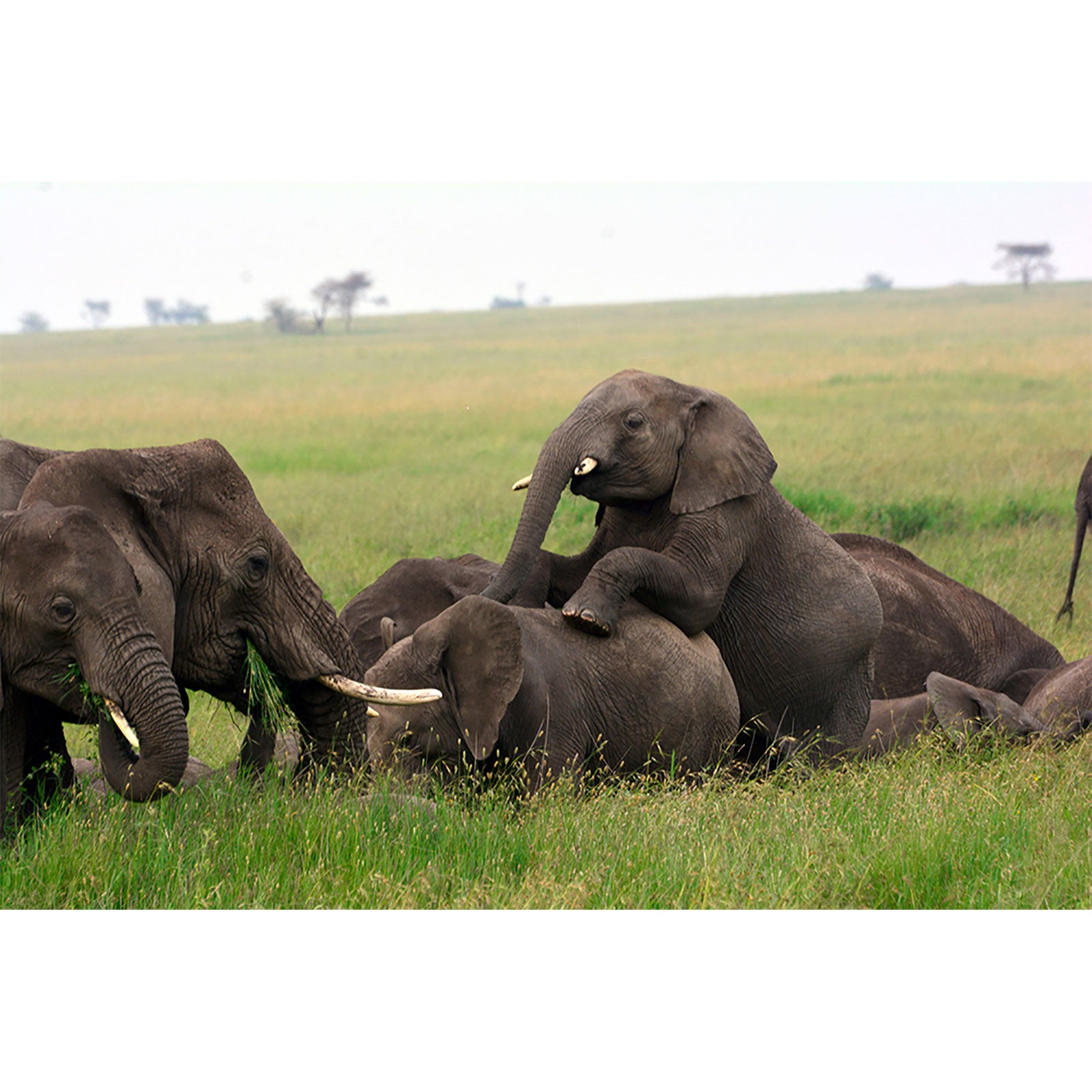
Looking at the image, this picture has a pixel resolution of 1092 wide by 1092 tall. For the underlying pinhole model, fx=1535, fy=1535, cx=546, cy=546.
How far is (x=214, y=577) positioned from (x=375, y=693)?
0.69m

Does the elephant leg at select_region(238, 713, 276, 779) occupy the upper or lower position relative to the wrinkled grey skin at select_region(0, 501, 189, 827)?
lower

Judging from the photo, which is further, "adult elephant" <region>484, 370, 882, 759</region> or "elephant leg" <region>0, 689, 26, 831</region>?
"adult elephant" <region>484, 370, 882, 759</region>

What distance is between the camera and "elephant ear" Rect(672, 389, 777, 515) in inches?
252

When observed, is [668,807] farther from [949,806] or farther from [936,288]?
[936,288]

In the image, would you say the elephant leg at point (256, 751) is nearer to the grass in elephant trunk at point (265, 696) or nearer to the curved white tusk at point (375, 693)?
the grass in elephant trunk at point (265, 696)

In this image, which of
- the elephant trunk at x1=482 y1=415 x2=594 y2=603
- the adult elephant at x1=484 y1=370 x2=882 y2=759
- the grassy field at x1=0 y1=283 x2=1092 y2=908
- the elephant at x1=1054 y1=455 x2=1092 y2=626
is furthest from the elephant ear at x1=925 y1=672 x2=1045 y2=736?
the elephant at x1=1054 y1=455 x2=1092 y2=626

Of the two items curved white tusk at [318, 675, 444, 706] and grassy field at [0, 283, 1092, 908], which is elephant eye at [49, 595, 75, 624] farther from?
curved white tusk at [318, 675, 444, 706]

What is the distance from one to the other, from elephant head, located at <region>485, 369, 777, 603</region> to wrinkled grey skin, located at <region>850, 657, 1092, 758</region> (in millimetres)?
1330

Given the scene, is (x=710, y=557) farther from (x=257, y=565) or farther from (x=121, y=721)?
(x=121, y=721)

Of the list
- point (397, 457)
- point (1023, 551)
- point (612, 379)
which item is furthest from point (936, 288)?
point (612, 379)

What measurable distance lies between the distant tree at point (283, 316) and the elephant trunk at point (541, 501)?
59.3 m

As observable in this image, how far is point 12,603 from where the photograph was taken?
4297 millimetres

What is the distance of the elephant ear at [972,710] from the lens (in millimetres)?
6672

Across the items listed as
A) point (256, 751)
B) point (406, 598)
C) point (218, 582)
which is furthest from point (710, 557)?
point (218, 582)
